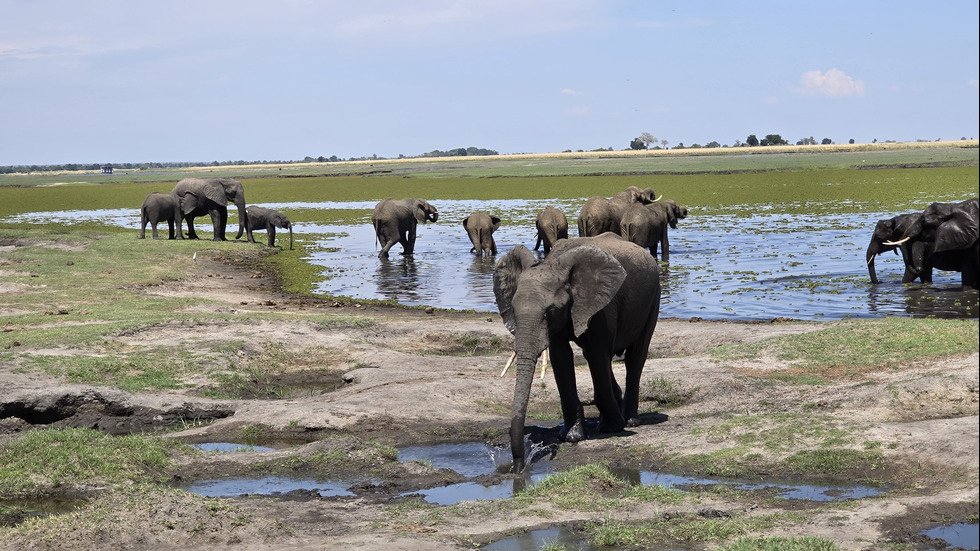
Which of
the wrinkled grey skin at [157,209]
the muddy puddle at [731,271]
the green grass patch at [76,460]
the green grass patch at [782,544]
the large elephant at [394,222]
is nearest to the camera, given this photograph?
the green grass patch at [782,544]

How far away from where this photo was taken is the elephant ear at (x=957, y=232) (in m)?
A: 21.6

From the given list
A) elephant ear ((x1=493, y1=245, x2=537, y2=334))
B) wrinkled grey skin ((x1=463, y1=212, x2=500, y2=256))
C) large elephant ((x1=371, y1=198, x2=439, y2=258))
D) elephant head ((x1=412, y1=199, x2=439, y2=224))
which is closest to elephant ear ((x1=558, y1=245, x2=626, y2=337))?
elephant ear ((x1=493, y1=245, x2=537, y2=334))

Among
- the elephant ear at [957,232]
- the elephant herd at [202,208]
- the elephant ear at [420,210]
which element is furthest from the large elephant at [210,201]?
the elephant ear at [957,232]

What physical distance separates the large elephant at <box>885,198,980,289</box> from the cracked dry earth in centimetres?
595

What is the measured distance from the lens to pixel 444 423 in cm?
1207

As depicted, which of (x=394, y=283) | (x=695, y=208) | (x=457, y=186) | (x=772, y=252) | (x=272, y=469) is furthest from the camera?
(x=457, y=186)

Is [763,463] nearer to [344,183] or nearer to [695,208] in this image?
[695,208]

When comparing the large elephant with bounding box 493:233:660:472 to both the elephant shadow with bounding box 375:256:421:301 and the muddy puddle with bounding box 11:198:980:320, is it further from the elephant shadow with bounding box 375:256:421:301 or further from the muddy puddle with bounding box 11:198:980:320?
the elephant shadow with bounding box 375:256:421:301

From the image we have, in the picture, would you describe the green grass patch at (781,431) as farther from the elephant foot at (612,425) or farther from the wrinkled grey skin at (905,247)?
the wrinkled grey skin at (905,247)

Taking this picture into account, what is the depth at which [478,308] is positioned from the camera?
861 inches

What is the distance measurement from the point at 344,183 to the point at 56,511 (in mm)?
88835

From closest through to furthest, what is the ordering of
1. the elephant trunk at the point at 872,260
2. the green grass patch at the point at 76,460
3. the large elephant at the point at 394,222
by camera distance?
1. the green grass patch at the point at 76,460
2. the elephant trunk at the point at 872,260
3. the large elephant at the point at 394,222

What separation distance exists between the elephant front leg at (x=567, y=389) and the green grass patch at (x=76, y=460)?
12.4 feet

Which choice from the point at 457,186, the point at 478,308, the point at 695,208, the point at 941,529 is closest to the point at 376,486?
the point at 941,529
